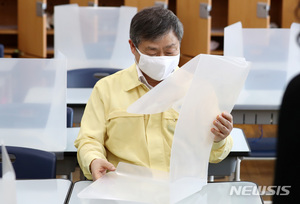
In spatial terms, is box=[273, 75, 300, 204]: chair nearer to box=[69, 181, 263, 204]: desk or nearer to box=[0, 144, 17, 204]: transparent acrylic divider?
box=[0, 144, 17, 204]: transparent acrylic divider

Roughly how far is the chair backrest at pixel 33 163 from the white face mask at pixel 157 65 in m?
0.44

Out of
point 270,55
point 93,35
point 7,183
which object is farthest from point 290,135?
point 93,35

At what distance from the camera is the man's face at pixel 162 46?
200cm

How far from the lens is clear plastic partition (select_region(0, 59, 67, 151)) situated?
92.4 inches

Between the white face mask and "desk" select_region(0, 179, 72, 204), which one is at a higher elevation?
the white face mask

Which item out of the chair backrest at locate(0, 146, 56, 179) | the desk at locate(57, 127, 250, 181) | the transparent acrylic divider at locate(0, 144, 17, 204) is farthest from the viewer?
the desk at locate(57, 127, 250, 181)

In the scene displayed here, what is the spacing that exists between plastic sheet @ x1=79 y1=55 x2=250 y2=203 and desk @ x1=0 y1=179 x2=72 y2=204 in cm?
15

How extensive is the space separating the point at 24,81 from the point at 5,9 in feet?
12.4

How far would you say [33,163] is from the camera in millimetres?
2100

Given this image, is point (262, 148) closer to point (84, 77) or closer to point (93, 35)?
point (84, 77)

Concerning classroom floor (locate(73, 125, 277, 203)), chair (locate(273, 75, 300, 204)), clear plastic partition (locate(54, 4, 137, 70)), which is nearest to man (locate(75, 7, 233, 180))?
chair (locate(273, 75, 300, 204))

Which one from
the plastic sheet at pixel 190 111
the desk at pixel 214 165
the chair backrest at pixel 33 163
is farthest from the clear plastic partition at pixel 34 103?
the plastic sheet at pixel 190 111

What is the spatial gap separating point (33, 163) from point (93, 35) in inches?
87.8

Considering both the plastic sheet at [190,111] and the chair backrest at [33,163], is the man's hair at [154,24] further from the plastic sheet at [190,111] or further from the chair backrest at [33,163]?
the chair backrest at [33,163]
